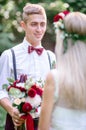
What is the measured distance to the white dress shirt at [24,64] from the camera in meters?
5.09

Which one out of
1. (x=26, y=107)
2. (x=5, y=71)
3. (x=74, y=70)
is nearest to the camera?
(x=74, y=70)

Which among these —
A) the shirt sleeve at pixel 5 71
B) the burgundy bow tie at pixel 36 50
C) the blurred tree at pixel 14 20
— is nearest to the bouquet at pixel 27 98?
the shirt sleeve at pixel 5 71

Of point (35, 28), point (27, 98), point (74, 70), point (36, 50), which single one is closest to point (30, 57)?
point (36, 50)

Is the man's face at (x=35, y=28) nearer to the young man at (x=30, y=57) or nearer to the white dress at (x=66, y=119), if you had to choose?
the young man at (x=30, y=57)

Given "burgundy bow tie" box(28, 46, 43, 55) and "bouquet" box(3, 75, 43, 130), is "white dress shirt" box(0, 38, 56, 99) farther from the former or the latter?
"bouquet" box(3, 75, 43, 130)

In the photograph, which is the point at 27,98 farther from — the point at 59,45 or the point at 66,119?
the point at 59,45

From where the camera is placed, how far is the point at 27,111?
15.6 ft

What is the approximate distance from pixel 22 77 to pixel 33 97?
33cm

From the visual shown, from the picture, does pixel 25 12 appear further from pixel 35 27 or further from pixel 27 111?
pixel 27 111

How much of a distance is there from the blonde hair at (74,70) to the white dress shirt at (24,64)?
3.75 feet

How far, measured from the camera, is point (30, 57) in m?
5.29

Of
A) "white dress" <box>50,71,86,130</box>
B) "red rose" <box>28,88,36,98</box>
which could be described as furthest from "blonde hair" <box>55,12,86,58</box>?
"red rose" <box>28,88,36,98</box>

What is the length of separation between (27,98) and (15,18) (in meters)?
6.08

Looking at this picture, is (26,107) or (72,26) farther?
(26,107)
